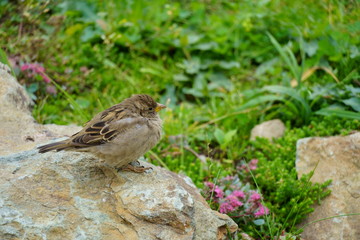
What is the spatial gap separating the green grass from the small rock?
0.15m

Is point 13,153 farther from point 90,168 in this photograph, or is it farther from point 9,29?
point 9,29

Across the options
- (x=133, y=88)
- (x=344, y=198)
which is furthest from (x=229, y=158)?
(x=133, y=88)

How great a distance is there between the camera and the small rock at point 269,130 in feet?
18.0

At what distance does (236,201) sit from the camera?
4078 mm

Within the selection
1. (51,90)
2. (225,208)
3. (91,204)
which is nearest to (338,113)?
(225,208)

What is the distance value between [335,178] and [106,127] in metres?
2.35

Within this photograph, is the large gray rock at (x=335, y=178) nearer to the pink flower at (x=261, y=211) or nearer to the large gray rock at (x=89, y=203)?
the pink flower at (x=261, y=211)

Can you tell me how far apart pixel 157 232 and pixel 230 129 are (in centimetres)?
282

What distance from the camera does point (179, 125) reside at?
567 centimetres

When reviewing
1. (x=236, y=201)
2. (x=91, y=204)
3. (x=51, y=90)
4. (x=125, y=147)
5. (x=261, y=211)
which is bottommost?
(x=261, y=211)

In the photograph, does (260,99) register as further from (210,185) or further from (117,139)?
(117,139)

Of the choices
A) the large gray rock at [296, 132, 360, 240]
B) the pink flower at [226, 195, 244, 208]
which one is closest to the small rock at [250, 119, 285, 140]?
the large gray rock at [296, 132, 360, 240]

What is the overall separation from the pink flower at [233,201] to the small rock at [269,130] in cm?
142

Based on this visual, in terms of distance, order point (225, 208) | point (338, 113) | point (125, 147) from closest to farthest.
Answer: point (125, 147) → point (225, 208) → point (338, 113)
